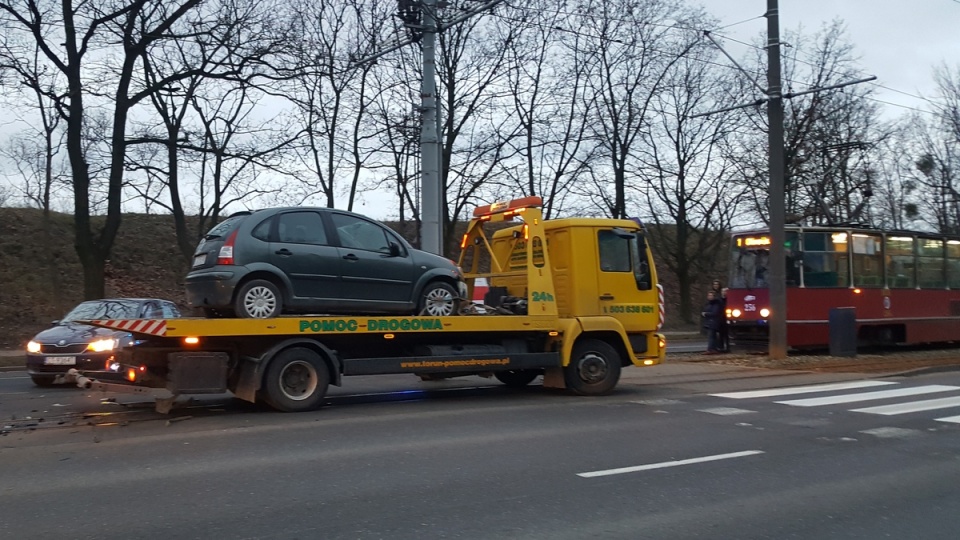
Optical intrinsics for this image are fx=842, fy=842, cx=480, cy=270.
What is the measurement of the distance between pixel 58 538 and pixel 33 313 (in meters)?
25.5

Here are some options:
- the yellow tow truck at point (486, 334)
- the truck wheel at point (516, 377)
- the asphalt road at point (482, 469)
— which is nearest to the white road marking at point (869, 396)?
the asphalt road at point (482, 469)

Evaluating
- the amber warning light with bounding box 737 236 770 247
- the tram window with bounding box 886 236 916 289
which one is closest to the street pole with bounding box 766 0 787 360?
the amber warning light with bounding box 737 236 770 247

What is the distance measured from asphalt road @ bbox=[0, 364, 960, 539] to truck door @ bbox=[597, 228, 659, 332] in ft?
5.15

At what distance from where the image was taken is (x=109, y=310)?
1560 cm

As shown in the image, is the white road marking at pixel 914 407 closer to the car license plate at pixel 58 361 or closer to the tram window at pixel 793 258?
the tram window at pixel 793 258

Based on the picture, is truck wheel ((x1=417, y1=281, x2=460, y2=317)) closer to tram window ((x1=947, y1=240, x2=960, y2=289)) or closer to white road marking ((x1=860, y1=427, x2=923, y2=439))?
white road marking ((x1=860, y1=427, x2=923, y2=439))

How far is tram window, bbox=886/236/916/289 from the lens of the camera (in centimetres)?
2297

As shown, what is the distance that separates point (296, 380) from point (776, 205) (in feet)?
40.1

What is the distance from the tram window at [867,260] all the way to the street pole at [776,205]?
15.4ft

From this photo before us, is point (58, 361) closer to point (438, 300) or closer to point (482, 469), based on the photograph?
point (438, 300)

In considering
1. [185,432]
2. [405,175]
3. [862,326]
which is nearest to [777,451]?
[185,432]

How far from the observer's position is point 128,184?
25.6 metres

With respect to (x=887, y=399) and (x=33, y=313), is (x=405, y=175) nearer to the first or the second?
(x=33, y=313)

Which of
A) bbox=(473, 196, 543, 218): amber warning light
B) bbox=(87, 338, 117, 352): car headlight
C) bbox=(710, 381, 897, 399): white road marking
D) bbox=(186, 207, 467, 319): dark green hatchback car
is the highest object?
bbox=(473, 196, 543, 218): amber warning light
